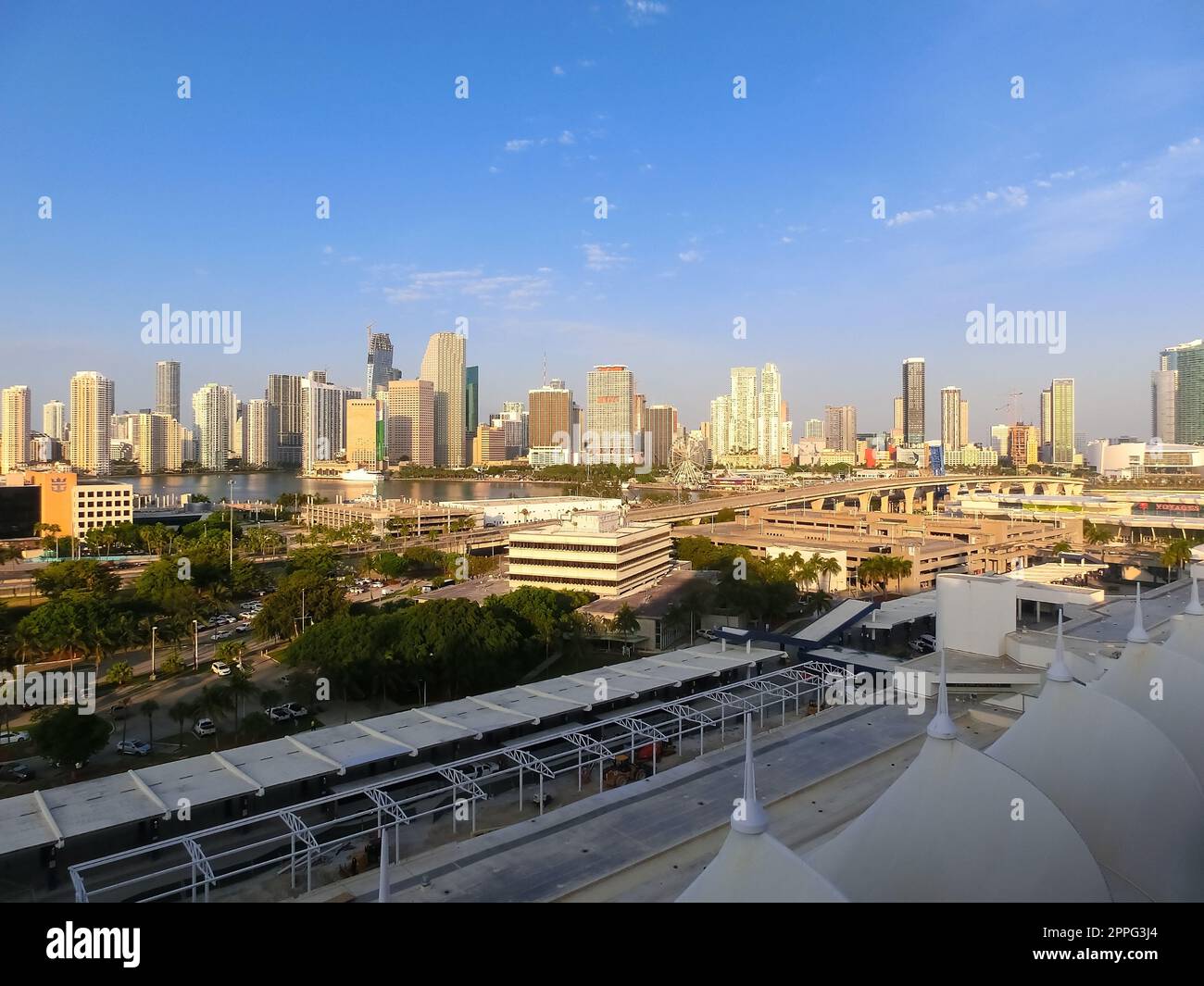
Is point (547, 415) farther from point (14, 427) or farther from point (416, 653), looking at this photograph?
point (416, 653)

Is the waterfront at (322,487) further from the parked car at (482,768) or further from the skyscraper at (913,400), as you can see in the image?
the skyscraper at (913,400)

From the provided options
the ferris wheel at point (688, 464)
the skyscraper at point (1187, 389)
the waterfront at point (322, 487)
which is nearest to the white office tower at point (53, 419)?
the waterfront at point (322, 487)

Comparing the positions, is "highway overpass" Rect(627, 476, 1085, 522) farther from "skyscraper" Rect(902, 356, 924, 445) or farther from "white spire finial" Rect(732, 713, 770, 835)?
"skyscraper" Rect(902, 356, 924, 445)

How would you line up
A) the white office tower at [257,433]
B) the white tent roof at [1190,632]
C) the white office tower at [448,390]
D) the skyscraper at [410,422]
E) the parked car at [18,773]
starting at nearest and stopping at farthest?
the white tent roof at [1190,632] → the parked car at [18,773] → the white office tower at [257,433] → the skyscraper at [410,422] → the white office tower at [448,390]

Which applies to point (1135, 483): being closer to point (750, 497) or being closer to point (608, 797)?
point (750, 497)

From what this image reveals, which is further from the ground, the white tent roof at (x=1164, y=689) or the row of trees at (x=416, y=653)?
the white tent roof at (x=1164, y=689)
